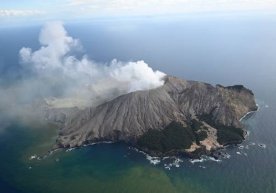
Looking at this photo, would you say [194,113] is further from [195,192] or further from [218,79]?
[218,79]

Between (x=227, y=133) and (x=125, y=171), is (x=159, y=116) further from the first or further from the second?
(x=125, y=171)

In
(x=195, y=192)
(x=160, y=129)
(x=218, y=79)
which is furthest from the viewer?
(x=218, y=79)

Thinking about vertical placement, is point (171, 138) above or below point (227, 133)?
above

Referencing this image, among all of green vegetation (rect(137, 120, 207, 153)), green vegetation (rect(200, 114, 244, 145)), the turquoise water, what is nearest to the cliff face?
green vegetation (rect(200, 114, 244, 145))

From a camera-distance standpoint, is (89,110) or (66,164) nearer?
(66,164)

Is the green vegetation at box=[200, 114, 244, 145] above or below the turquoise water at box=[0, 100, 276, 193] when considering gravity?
above

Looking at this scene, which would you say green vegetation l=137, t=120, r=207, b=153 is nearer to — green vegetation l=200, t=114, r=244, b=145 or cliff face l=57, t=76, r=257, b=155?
cliff face l=57, t=76, r=257, b=155

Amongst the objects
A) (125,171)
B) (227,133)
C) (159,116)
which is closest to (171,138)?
(159,116)

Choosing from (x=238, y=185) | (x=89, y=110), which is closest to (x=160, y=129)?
(x=89, y=110)
